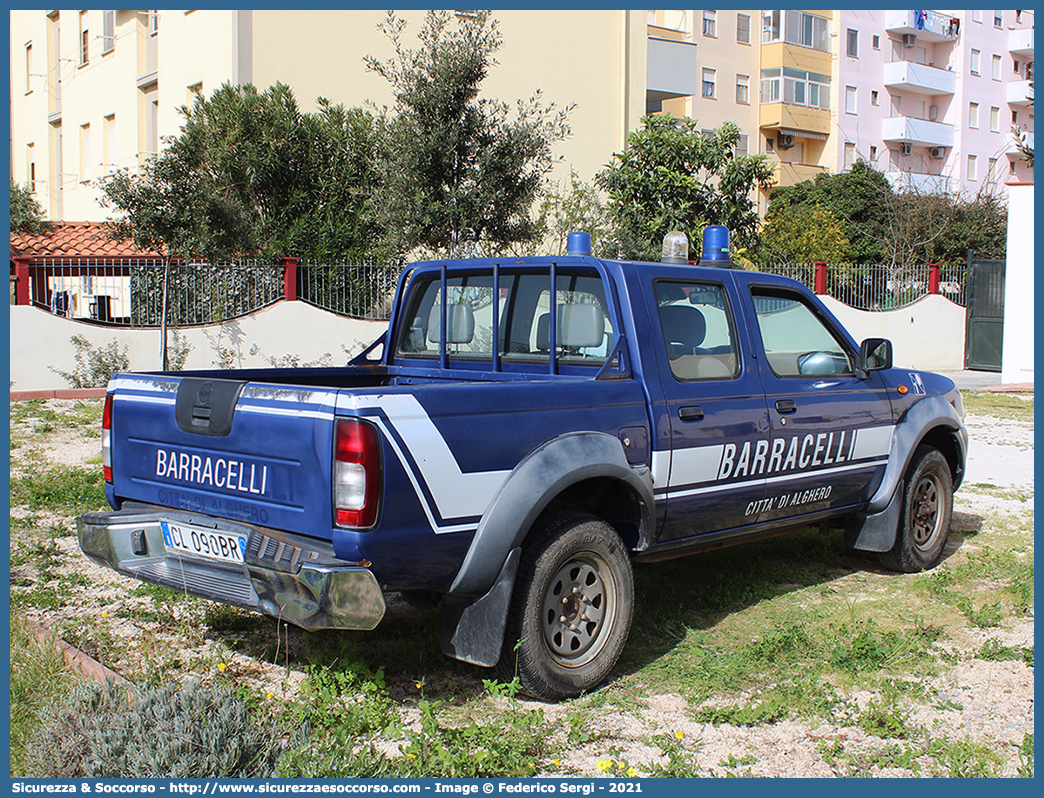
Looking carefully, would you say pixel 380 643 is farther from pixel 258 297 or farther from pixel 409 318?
pixel 258 297

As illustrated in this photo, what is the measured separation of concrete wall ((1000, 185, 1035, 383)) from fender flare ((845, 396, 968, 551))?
15.0 m

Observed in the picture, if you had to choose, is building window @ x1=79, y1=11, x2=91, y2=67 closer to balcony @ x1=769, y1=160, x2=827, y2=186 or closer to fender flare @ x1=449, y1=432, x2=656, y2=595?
balcony @ x1=769, y1=160, x2=827, y2=186

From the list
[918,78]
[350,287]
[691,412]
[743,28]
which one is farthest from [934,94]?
[691,412]

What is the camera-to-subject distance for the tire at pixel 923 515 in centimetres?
618

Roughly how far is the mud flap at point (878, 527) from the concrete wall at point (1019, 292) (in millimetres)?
15302

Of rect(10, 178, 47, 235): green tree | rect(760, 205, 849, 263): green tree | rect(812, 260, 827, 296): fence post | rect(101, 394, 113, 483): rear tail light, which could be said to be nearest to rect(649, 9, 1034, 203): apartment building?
rect(760, 205, 849, 263): green tree

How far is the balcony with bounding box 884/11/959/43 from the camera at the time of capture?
4878 centimetres

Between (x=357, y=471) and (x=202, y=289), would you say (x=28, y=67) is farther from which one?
(x=357, y=471)

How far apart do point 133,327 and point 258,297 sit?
205cm

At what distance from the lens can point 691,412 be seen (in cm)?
477

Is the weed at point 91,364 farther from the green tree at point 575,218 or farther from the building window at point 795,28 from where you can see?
the building window at point 795,28

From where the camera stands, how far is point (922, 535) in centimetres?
645

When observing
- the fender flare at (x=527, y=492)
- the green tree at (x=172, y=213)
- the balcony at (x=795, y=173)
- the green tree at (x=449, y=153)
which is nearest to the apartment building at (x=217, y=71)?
the green tree at (x=172, y=213)

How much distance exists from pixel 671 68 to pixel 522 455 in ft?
118
